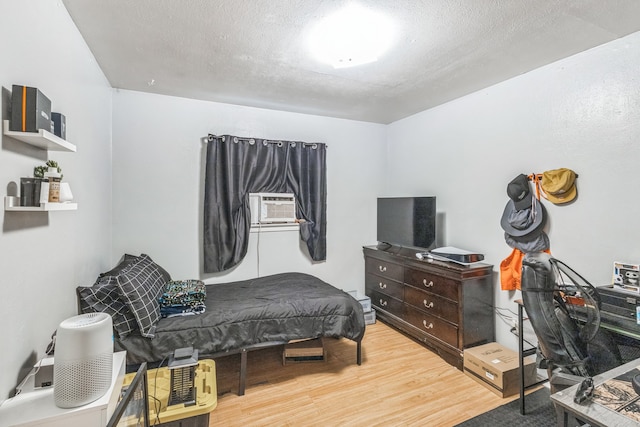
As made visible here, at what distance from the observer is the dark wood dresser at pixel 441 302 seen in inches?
109

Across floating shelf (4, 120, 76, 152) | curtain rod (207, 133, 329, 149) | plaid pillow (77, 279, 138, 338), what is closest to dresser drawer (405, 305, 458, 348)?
curtain rod (207, 133, 329, 149)

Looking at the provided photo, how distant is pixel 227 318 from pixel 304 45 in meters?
2.12

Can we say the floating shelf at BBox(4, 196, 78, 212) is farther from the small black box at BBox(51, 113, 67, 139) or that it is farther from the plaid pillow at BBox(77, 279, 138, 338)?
the plaid pillow at BBox(77, 279, 138, 338)

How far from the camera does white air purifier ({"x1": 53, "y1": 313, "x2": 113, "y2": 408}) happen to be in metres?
1.13

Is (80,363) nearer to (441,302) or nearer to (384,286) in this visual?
(441,302)

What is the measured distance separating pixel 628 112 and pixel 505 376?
2.04 metres

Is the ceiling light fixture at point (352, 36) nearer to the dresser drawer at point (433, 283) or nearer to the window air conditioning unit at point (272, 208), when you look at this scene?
the window air conditioning unit at point (272, 208)

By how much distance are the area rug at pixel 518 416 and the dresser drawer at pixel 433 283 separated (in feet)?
2.78

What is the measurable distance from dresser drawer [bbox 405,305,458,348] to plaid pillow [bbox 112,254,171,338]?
243 centimetres

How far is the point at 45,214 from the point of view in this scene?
59.2 inches

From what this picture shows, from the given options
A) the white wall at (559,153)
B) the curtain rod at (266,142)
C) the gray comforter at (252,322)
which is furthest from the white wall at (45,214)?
the white wall at (559,153)

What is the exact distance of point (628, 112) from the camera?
2.07 m

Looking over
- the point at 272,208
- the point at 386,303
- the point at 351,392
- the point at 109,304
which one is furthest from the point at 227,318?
the point at 386,303

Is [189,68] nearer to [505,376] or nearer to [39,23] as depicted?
[39,23]
